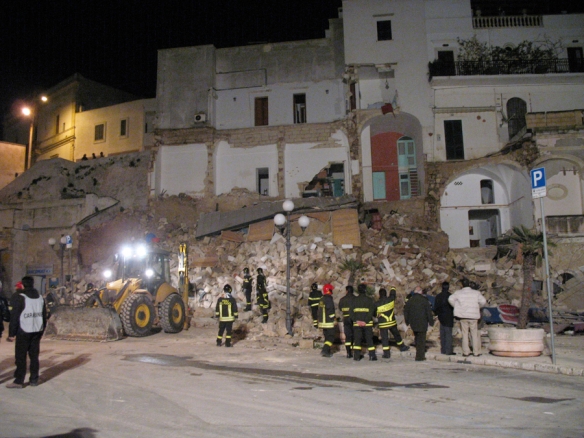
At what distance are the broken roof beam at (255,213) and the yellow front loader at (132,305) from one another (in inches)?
343

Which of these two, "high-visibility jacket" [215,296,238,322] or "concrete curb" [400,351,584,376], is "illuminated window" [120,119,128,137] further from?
"concrete curb" [400,351,584,376]

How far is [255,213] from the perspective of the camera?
86.1 feet

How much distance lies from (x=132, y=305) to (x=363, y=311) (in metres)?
7.03

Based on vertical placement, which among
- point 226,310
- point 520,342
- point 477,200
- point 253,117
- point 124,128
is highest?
point 124,128

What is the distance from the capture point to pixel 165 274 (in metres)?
16.9

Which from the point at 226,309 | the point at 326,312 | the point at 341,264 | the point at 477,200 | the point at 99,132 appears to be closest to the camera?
the point at 326,312

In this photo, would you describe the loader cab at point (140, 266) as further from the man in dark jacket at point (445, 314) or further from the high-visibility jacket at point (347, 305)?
the man in dark jacket at point (445, 314)

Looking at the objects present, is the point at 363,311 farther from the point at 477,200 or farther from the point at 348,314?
the point at 477,200

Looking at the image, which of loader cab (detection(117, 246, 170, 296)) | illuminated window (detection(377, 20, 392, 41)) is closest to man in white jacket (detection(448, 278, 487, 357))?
loader cab (detection(117, 246, 170, 296))

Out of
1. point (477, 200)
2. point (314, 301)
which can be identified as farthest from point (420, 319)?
point (477, 200)

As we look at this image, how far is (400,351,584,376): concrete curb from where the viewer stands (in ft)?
30.5

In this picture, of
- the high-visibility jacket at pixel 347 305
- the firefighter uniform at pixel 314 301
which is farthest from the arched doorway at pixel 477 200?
the high-visibility jacket at pixel 347 305

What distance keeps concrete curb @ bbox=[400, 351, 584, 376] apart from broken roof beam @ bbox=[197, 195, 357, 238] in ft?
45.7

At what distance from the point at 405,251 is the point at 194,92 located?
1665cm
